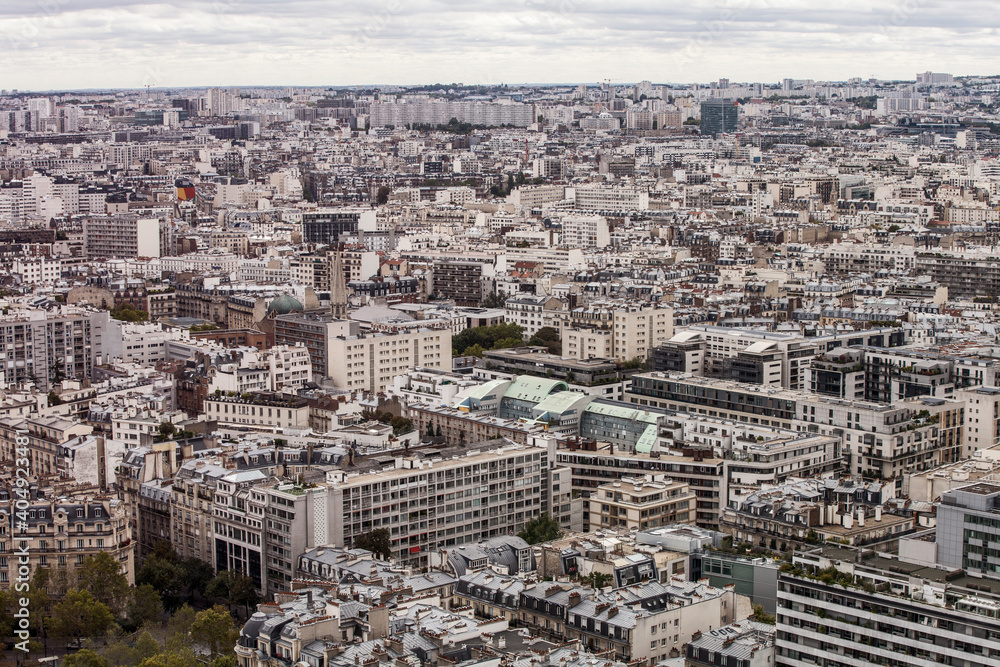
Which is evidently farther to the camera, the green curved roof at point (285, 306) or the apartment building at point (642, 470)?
the green curved roof at point (285, 306)

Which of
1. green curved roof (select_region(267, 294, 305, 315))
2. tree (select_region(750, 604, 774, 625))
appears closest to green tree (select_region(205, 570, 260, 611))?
tree (select_region(750, 604, 774, 625))

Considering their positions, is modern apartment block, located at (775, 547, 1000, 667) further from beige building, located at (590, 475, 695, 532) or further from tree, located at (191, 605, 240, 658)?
tree, located at (191, 605, 240, 658)

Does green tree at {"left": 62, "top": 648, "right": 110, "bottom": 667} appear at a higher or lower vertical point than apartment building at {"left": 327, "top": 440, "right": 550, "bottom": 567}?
lower

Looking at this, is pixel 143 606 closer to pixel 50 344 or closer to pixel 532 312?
pixel 50 344

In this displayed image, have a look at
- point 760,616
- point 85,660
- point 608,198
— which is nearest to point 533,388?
point 760,616

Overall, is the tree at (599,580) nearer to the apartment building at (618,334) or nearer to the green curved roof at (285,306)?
the apartment building at (618,334)

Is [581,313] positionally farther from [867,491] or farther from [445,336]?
[867,491]

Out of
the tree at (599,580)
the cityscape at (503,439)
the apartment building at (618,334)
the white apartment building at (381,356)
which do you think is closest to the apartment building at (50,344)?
the cityscape at (503,439)
